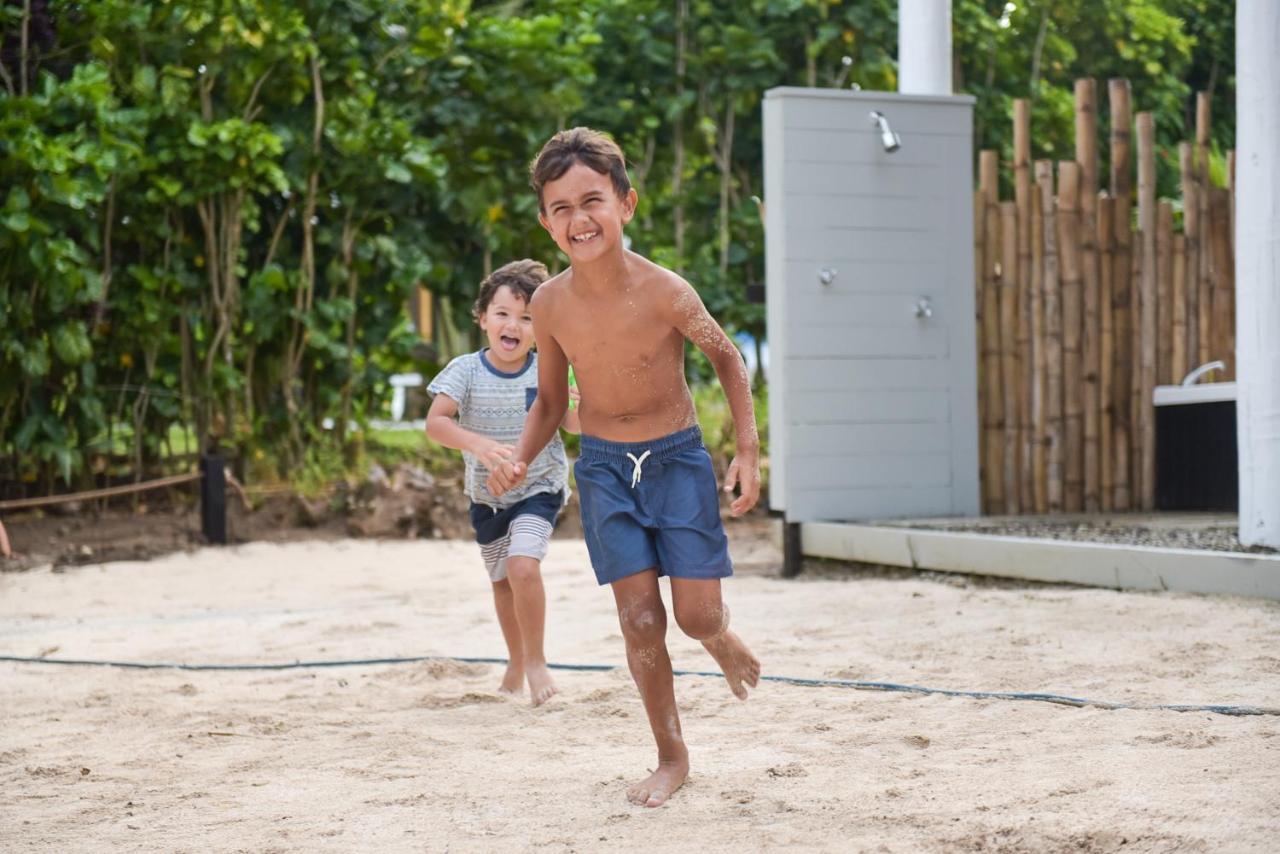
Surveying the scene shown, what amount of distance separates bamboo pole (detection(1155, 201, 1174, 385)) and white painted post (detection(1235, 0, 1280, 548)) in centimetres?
175

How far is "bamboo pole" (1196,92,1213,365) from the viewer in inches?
299

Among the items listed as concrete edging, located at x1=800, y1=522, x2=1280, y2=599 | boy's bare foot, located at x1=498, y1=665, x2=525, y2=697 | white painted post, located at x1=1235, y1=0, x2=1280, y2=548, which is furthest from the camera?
white painted post, located at x1=1235, y1=0, x2=1280, y2=548

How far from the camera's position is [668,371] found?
3361 mm

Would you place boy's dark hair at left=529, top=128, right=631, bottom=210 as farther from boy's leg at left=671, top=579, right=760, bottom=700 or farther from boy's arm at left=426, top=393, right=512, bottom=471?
boy's leg at left=671, top=579, right=760, bottom=700

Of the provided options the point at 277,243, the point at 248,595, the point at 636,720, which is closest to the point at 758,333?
the point at 277,243

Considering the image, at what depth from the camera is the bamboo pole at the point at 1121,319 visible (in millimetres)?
7531

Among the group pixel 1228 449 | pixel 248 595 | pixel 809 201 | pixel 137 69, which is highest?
pixel 137 69

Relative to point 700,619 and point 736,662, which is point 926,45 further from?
point 700,619

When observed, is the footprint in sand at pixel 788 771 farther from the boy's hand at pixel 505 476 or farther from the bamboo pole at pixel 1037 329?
the bamboo pole at pixel 1037 329

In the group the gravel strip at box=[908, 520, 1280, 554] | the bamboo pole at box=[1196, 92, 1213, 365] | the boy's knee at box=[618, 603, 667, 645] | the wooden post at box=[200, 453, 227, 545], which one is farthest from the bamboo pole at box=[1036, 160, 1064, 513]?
the wooden post at box=[200, 453, 227, 545]

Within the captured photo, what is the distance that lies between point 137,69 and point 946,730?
24.1 feet

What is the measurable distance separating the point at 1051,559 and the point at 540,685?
2579 mm

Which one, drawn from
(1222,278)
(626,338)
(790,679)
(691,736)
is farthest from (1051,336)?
(626,338)

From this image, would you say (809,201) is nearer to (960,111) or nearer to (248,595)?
(960,111)
